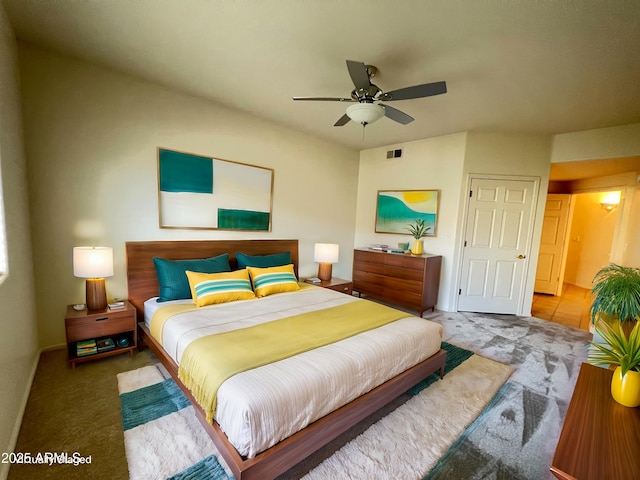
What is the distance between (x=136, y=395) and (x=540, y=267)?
7.19 meters

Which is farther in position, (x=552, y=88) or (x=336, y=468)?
(x=552, y=88)

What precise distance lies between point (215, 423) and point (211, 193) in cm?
256

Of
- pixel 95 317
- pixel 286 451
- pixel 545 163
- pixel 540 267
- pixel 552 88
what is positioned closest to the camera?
pixel 286 451

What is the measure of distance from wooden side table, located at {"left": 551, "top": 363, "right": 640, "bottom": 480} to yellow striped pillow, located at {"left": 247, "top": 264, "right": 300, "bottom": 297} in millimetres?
2438

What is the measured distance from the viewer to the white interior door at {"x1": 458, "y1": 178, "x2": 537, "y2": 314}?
3996mm

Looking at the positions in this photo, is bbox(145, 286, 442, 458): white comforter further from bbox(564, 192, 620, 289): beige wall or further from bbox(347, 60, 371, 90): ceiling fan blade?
bbox(564, 192, 620, 289): beige wall

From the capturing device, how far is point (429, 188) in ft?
14.1

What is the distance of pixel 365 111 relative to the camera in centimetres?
205

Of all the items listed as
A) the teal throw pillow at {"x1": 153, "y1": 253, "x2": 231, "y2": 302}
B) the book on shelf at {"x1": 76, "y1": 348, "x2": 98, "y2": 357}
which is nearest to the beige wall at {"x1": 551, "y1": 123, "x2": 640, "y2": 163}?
the teal throw pillow at {"x1": 153, "y1": 253, "x2": 231, "y2": 302}

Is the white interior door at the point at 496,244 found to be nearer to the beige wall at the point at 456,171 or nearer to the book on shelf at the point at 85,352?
the beige wall at the point at 456,171

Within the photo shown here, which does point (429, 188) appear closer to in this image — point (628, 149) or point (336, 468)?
point (628, 149)

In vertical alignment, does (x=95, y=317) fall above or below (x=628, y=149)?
below

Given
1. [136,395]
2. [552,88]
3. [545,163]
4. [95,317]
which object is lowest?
[136,395]

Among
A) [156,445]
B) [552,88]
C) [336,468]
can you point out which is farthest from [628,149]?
[156,445]
